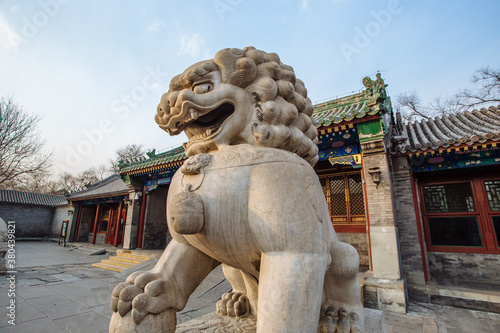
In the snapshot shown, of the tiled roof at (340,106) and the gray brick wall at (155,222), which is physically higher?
the tiled roof at (340,106)

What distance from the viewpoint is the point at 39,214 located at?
1858cm

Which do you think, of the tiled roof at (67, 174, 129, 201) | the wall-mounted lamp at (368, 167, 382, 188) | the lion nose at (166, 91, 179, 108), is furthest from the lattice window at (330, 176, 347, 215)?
the tiled roof at (67, 174, 129, 201)

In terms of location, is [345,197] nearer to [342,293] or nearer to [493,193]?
[493,193]

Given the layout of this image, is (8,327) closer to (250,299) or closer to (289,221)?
(250,299)

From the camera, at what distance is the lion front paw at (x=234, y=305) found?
1705mm

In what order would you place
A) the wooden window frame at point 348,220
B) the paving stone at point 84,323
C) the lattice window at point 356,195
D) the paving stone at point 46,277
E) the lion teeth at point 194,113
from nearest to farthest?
the lion teeth at point 194,113, the paving stone at point 84,323, the paving stone at point 46,277, the wooden window frame at point 348,220, the lattice window at point 356,195

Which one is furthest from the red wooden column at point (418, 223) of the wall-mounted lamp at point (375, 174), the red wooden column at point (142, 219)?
the red wooden column at point (142, 219)

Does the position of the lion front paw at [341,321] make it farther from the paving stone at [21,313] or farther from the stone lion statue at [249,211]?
the paving stone at [21,313]

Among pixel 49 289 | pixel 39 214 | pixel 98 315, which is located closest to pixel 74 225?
pixel 39 214

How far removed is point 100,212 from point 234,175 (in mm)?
15575

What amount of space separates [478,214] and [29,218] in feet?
81.0

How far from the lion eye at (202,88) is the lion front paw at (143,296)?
997 mm

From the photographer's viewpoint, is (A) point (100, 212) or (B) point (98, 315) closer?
(B) point (98, 315)

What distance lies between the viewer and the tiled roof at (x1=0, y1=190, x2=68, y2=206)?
Answer: 17283mm
